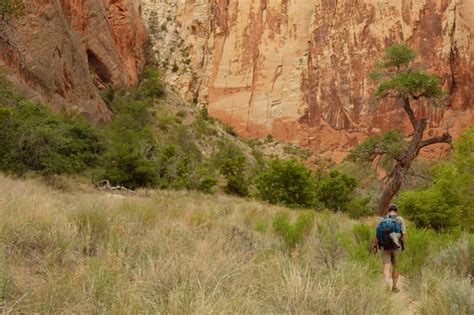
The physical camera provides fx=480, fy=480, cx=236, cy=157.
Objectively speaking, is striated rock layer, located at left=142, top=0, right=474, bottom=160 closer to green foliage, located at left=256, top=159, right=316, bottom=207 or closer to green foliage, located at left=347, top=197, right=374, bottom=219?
green foliage, located at left=256, top=159, right=316, bottom=207

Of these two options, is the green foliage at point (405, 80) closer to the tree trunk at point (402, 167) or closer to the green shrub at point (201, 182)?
the tree trunk at point (402, 167)

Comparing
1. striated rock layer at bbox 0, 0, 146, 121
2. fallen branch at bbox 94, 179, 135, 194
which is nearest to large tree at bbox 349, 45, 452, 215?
fallen branch at bbox 94, 179, 135, 194

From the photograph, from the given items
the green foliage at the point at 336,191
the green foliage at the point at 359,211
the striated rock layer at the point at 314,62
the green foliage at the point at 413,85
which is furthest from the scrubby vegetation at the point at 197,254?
the striated rock layer at the point at 314,62

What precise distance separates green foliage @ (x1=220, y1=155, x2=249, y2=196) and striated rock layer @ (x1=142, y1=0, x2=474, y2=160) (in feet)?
49.1

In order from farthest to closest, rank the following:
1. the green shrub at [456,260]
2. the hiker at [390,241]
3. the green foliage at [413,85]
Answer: the green foliage at [413,85]
the hiker at [390,241]
the green shrub at [456,260]

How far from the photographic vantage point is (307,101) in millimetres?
43312

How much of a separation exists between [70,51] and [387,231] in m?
22.5

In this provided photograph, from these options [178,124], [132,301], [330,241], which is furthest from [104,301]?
[178,124]

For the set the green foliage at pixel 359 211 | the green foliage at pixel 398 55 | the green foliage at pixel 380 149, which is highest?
the green foliage at pixel 398 55

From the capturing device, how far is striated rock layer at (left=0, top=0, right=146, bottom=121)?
20688mm

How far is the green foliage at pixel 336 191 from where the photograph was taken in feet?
77.9

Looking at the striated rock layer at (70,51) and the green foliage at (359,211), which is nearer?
the green foliage at (359,211)

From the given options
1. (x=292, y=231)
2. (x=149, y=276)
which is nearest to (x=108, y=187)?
(x=292, y=231)

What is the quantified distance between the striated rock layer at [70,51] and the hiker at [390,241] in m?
13.7
